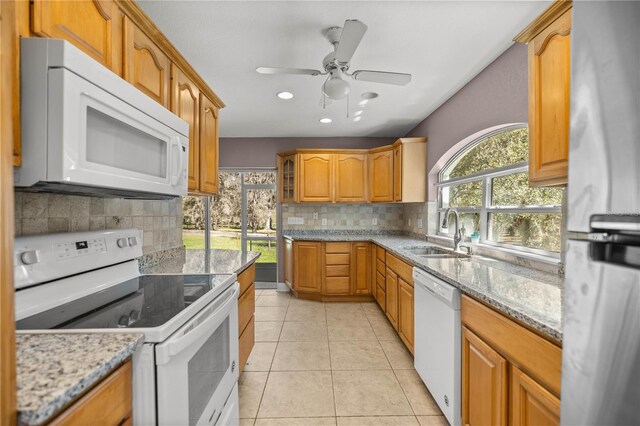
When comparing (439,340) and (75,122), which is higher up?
(75,122)

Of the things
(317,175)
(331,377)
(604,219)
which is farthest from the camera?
(317,175)

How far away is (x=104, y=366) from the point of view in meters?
0.69

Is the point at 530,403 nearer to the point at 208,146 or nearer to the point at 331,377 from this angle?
the point at 331,377

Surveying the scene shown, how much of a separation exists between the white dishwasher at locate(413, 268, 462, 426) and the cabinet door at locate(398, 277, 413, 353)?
24 cm

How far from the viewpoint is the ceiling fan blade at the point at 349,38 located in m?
1.53

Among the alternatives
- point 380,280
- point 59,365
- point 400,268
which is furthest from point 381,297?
point 59,365

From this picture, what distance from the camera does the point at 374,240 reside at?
3.80 meters

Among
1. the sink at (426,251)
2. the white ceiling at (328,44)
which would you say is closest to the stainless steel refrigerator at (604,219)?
the white ceiling at (328,44)

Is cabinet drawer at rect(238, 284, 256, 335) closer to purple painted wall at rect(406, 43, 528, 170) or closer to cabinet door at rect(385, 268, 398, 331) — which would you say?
cabinet door at rect(385, 268, 398, 331)

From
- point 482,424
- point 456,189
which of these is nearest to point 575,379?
point 482,424

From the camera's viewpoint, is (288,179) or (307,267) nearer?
(307,267)

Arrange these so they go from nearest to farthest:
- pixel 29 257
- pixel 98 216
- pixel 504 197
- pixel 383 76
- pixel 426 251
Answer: pixel 29 257 → pixel 98 216 → pixel 383 76 → pixel 504 197 → pixel 426 251

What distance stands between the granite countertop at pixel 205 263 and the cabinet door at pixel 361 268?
1.95 metres

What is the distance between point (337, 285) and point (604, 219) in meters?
3.63
